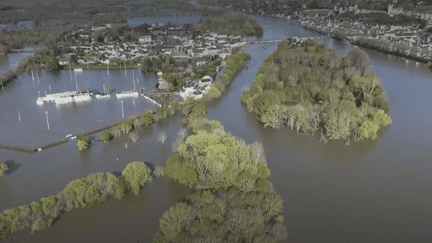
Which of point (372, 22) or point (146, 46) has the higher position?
point (372, 22)

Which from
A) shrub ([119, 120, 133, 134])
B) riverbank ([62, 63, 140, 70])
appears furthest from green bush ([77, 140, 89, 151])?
riverbank ([62, 63, 140, 70])

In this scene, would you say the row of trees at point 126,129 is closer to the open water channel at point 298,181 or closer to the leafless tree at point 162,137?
the open water channel at point 298,181

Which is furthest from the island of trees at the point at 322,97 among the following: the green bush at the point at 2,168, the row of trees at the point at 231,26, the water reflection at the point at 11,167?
the row of trees at the point at 231,26

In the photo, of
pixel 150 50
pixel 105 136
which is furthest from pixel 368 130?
pixel 150 50

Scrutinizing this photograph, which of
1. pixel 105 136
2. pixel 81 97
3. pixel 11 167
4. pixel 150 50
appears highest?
pixel 150 50

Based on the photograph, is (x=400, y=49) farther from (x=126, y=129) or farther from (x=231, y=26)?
(x=126, y=129)

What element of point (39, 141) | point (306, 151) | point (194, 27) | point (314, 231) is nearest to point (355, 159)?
point (306, 151)

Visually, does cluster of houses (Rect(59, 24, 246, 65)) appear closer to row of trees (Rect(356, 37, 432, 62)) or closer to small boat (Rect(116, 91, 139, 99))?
small boat (Rect(116, 91, 139, 99))
